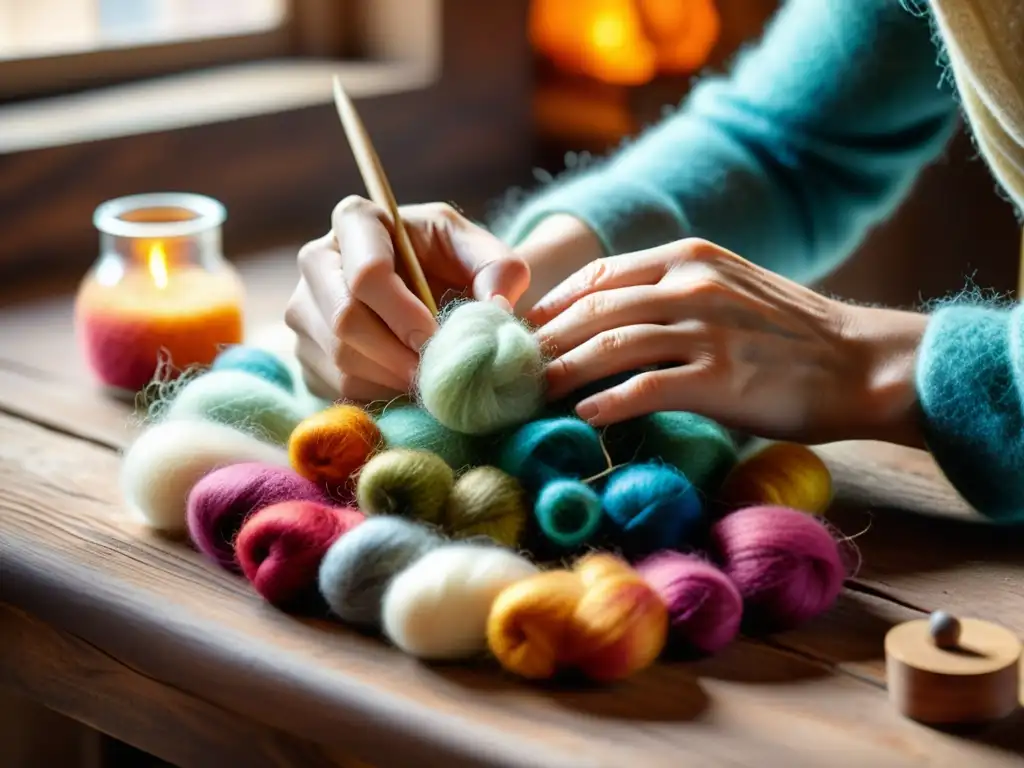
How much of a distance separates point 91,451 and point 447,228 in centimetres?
27

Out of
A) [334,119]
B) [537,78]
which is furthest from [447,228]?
[537,78]

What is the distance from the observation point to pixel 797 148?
43.9 inches

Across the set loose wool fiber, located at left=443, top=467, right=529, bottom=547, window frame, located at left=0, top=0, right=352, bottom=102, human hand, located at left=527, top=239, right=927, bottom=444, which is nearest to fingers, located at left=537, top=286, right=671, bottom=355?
human hand, located at left=527, top=239, right=927, bottom=444

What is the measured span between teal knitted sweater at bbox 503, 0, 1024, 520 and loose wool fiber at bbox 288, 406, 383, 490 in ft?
1.12

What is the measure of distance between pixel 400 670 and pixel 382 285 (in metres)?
0.25

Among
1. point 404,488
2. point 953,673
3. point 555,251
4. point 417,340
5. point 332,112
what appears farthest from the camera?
point 332,112

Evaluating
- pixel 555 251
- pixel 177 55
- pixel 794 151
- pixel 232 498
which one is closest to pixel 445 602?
pixel 232 498

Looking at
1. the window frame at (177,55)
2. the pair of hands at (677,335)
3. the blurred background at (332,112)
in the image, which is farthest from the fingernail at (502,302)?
the window frame at (177,55)

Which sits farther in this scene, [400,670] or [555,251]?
[555,251]

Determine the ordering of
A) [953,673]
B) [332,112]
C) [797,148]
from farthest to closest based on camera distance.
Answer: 1. [332,112]
2. [797,148]
3. [953,673]

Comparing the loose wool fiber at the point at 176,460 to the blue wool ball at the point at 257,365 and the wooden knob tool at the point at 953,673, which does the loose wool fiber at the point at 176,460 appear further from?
the wooden knob tool at the point at 953,673

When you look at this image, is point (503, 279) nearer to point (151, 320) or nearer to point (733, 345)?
point (733, 345)

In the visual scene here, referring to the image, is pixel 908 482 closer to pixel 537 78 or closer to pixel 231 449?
pixel 231 449

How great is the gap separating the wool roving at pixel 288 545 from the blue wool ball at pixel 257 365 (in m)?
0.21
